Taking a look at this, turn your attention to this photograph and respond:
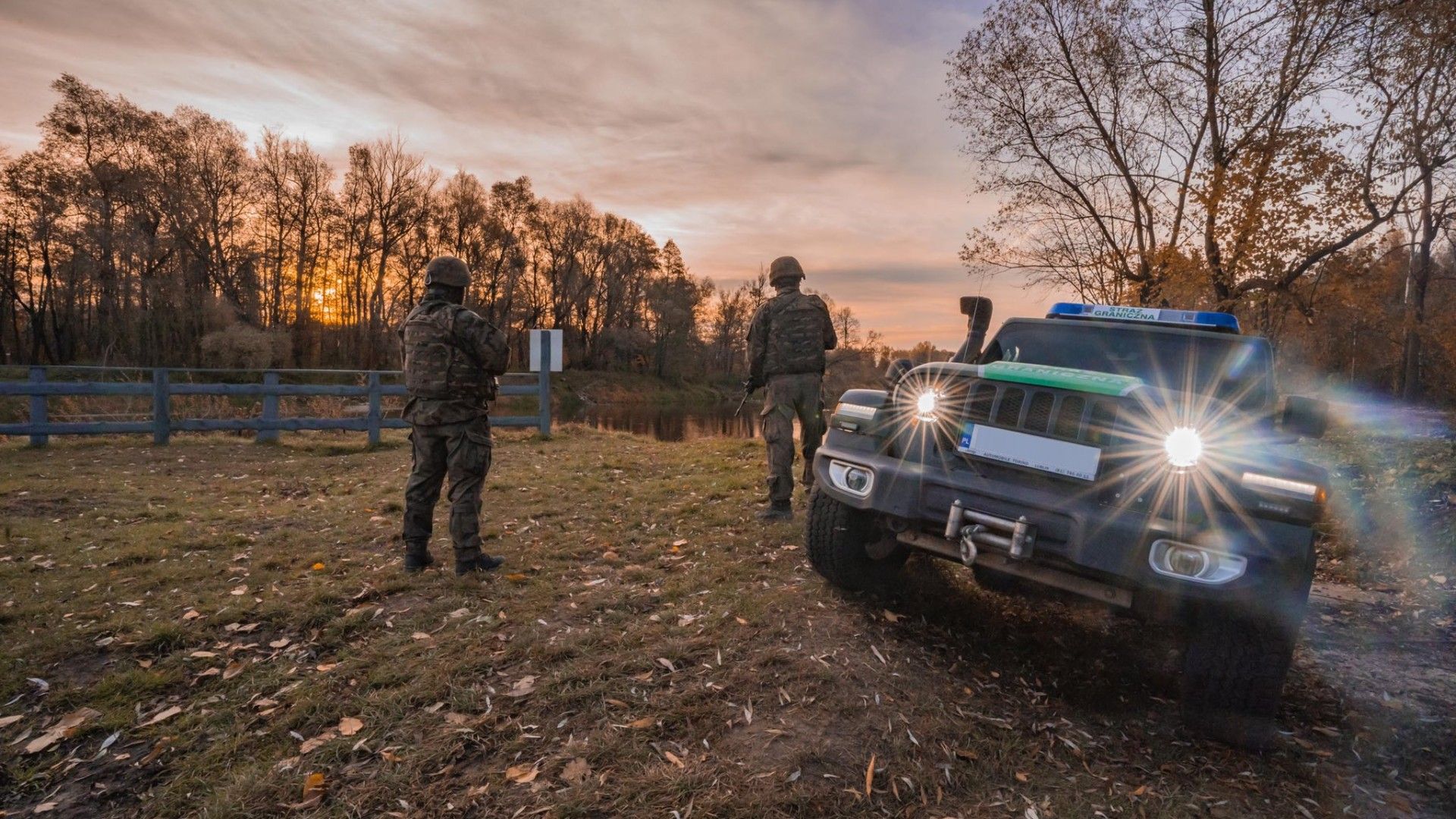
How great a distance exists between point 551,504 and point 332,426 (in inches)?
257

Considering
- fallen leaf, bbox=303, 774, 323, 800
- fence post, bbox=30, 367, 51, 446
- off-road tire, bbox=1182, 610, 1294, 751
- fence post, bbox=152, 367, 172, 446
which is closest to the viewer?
fallen leaf, bbox=303, 774, 323, 800

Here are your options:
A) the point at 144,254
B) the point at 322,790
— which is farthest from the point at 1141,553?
the point at 144,254

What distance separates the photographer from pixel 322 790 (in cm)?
232

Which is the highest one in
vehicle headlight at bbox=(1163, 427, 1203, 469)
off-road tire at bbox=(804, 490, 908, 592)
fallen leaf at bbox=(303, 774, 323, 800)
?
vehicle headlight at bbox=(1163, 427, 1203, 469)

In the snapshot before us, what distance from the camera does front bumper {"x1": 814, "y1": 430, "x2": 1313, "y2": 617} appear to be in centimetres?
251

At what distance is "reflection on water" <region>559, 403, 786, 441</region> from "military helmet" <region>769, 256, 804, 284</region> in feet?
41.2

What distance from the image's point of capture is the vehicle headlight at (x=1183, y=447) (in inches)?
108

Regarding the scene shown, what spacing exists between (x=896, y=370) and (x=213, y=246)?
121ft

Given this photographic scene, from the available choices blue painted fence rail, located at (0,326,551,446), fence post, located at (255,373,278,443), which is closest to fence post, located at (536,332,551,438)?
blue painted fence rail, located at (0,326,551,446)

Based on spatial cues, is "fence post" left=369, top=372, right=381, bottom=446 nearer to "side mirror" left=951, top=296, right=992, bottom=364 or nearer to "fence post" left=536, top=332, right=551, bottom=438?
"fence post" left=536, top=332, right=551, bottom=438

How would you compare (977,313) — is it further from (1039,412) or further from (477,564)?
(477,564)

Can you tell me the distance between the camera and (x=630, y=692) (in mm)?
2914

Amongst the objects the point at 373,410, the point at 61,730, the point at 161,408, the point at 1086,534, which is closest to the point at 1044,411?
the point at 1086,534

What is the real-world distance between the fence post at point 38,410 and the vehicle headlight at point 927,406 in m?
12.2
